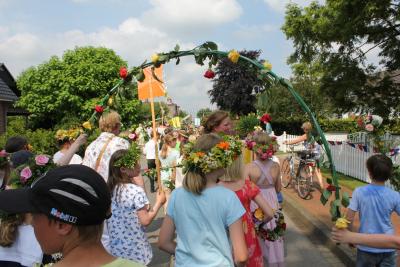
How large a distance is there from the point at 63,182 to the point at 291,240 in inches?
251

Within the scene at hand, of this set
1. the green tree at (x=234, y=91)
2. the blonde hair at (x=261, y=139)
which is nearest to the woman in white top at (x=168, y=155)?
the blonde hair at (x=261, y=139)

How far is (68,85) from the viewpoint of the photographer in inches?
1378

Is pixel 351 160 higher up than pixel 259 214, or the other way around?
pixel 259 214

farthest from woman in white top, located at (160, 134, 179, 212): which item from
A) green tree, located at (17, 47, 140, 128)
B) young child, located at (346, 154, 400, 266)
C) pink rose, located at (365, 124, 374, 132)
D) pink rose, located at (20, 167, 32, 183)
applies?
green tree, located at (17, 47, 140, 128)

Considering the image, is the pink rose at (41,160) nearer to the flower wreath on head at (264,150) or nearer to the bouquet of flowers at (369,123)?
the flower wreath on head at (264,150)

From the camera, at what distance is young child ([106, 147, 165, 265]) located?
3.62 metres

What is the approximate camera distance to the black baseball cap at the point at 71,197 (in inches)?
59.4

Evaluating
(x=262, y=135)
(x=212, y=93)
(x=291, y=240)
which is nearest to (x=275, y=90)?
(x=262, y=135)

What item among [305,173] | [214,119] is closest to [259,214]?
[214,119]

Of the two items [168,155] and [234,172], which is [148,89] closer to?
[234,172]

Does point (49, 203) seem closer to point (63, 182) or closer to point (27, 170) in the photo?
point (63, 182)

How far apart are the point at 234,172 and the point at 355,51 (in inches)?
460

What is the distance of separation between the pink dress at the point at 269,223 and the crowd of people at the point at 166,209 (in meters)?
0.01

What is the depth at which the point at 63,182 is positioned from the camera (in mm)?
1523
